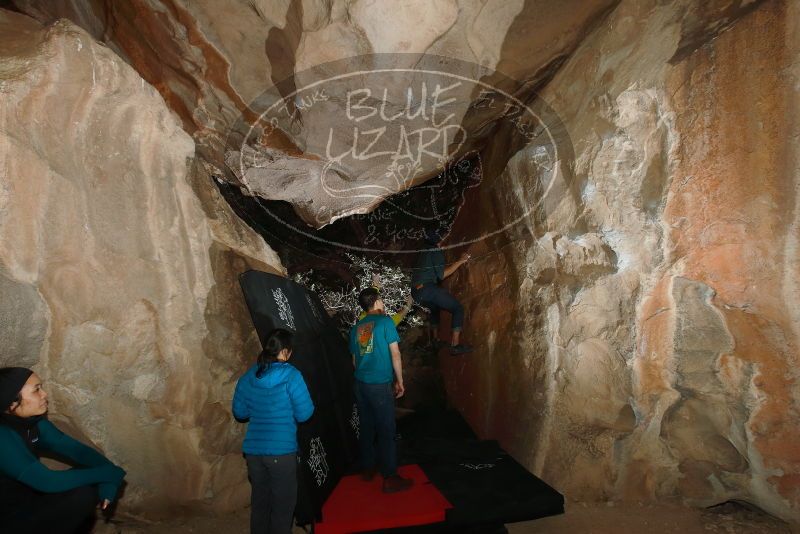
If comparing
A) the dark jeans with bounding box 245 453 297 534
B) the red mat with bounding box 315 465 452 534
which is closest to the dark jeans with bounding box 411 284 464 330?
the red mat with bounding box 315 465 452 534

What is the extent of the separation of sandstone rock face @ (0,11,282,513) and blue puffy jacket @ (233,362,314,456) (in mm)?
881

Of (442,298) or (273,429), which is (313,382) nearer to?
(273,429)

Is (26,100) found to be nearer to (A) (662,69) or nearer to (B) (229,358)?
(B) (229,358)

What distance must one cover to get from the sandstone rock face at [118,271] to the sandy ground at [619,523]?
15 centimetres

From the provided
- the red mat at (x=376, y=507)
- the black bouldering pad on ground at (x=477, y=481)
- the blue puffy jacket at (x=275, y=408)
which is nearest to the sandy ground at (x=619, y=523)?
the black bouldering pad on ground at (x=477, y=481)

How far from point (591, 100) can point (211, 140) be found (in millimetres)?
3298

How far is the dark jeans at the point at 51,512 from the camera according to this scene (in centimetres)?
182

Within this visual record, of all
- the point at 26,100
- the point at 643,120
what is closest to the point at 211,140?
the point at 26,100

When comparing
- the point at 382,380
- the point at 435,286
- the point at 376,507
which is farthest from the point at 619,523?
the point at 435,286

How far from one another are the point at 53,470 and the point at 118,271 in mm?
1160

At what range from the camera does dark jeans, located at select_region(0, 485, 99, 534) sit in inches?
71.8

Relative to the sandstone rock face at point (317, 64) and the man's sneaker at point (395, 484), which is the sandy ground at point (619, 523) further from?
the sandstone rock face at point (317, 64)

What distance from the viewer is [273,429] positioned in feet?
7.51

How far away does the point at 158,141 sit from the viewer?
2891 millimetres
